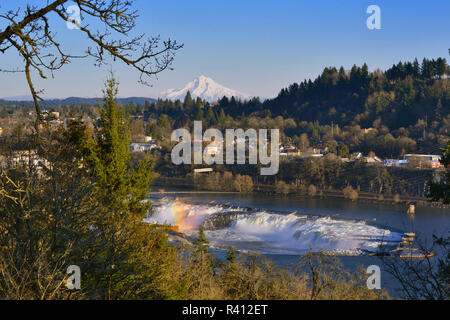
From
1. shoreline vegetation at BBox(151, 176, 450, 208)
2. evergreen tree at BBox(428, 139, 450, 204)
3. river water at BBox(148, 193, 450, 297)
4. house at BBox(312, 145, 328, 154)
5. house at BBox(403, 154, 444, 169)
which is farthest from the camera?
house at BBox(312, 145, 328, 154)

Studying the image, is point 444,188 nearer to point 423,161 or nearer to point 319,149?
point 423,161

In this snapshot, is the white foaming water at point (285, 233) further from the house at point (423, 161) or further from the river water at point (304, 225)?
the house at point (423, 161)

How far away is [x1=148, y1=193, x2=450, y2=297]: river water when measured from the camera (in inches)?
441

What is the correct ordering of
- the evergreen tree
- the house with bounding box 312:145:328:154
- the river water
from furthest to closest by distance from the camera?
1. the house with bounding box 312:145:328:154
2. the river water
3. the evergreen tree

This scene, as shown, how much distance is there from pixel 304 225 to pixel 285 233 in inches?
26.4

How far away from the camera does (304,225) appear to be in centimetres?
1323

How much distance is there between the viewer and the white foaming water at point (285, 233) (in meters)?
11.4

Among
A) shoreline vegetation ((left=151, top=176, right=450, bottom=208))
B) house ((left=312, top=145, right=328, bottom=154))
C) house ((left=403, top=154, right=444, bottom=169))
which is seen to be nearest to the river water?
shoreline vegetation ((left=151, top=176, right=450, bottom=208))

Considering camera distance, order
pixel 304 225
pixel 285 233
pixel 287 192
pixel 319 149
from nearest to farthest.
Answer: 1. pixel 285 233
2. pixel 304 225
3. pixel 287 192
4. pixel 319 149

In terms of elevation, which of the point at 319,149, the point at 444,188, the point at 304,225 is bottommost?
the point at 304,225

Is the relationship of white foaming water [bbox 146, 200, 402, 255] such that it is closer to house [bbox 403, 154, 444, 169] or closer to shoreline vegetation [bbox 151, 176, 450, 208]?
shoreline vegetation [bbox 151, 176, 450, 208]

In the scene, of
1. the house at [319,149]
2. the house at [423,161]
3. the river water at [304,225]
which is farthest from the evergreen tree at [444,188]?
the house at [319,149]

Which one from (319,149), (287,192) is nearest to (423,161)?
(287,192)
